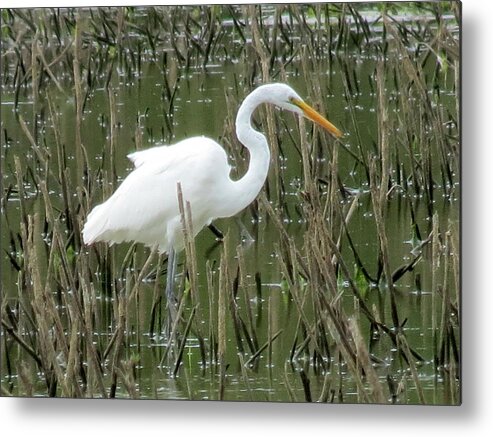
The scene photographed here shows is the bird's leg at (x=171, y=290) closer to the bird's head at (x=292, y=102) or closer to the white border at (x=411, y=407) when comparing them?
the white border at (x=411, y=407)

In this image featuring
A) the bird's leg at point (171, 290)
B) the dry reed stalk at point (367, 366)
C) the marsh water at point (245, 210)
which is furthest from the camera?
the bird's leg at point (171, 290)

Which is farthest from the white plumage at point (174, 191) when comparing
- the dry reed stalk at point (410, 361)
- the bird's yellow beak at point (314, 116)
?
the dry reed stalk at point (410, 361)

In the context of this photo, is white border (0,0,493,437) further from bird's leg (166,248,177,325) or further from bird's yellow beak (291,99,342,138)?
bird's yellow beak (291,99,342,138)

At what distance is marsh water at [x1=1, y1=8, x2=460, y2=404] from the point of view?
3410 millimetres

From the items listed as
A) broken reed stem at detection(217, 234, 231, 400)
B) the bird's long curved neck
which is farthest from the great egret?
broken reed stem at detection(217, 234, 231, 400)

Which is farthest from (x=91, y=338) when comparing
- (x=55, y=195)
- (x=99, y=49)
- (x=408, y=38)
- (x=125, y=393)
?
(x=408, y=38)

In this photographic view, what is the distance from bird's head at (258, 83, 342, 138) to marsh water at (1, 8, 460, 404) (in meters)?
0.03

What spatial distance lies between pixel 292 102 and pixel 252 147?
0.16 m

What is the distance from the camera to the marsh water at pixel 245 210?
3410mm

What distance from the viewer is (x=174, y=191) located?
361cm

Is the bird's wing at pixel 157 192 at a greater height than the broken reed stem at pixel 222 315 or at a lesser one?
greater

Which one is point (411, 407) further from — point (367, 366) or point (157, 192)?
point (157, 192)

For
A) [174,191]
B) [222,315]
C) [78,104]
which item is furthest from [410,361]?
[78,104]

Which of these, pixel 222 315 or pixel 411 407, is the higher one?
pixel 222 315
